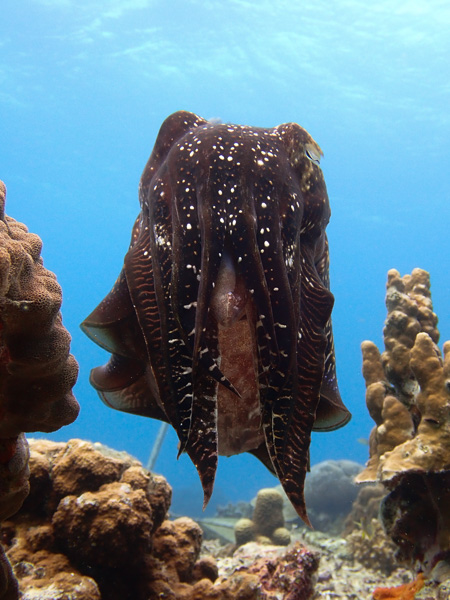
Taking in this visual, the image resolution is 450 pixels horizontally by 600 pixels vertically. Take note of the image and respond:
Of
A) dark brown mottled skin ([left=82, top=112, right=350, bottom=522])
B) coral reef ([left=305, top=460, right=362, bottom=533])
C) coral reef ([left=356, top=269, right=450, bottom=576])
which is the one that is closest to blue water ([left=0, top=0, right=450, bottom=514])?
coral reef ([left=305, top=460, right=362, bottom=533])

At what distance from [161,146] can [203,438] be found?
195 cm

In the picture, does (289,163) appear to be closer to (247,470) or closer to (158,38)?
(158,38)

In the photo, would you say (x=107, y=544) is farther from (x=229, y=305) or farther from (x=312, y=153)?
(x=312, y=153)

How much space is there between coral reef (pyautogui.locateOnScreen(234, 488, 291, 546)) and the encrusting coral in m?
9.67

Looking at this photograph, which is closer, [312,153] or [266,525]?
[312,153]

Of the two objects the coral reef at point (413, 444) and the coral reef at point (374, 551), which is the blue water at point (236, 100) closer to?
the coral reef at point (374, 551)

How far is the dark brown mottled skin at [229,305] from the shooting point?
1977 millimetres

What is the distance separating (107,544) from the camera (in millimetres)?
3559

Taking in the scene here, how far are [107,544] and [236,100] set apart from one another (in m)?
67.1

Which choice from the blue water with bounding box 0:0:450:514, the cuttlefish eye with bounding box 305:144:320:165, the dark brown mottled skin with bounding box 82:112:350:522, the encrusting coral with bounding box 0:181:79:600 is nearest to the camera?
the dark brown mottled skin with bounding box 82:112:350:522

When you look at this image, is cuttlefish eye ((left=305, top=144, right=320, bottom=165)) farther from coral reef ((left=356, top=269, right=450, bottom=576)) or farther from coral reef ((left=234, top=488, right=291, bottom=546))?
coral reef ((left=234, top=488, right=291, bottom=546))

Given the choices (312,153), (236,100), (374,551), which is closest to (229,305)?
(312,153)

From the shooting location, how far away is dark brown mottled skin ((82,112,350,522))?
6.48 feet

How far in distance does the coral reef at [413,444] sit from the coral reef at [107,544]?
44.0 inches
